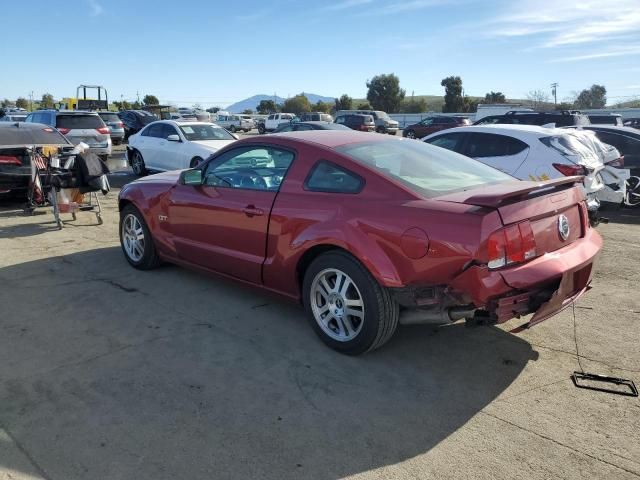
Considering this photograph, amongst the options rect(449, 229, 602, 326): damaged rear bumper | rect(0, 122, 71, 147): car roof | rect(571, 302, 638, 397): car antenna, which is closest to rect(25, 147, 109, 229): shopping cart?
rect(0, 122, 71, 147): car roof

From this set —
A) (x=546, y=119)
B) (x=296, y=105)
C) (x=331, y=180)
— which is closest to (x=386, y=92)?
(x=296, y=105)

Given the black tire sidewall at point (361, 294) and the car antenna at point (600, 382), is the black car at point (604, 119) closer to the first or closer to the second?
the car antenna at point (600, 382)

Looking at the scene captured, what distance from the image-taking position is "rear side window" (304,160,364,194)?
12.6ft

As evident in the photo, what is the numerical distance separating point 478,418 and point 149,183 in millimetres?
4180

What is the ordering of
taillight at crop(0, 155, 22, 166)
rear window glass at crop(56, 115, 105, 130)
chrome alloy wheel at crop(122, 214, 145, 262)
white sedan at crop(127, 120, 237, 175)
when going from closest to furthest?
chrome alloy wheel at crop(122, 214, 145, 262) < taillight at crop(0, 155, 22, 166) < white sedan at crop(127, 120, 237, 175) < rear window glass at crop(56, 115, 105, 130)

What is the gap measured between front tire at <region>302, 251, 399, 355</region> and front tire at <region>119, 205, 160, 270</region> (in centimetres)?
242

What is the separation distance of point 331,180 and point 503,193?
1.27m

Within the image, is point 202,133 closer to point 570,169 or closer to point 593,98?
point 570,169

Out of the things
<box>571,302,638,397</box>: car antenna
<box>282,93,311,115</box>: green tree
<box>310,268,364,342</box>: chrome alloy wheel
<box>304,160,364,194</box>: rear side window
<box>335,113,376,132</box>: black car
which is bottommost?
<box>571,302,638,397</box>: car antenna

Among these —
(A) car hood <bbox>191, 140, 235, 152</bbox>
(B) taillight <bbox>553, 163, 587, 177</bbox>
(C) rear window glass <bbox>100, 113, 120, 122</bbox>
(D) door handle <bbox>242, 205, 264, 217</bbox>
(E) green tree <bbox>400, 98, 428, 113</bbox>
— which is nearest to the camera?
(D) door handle <bbox>242, 205, 264, 217</bbox>

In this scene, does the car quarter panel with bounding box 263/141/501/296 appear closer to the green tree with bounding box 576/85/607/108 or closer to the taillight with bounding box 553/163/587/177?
the taillight with bounding box 553/163/587/177

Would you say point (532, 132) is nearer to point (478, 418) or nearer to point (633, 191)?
point (633, 191)

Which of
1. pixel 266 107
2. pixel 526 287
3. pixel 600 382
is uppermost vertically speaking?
pixel 266 107

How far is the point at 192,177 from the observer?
5090 millimetres
